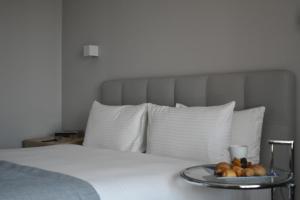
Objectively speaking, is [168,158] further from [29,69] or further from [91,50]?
[29,69]

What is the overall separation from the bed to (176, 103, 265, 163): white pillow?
0.31ft

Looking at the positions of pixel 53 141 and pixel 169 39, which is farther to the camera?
pixel 53 141

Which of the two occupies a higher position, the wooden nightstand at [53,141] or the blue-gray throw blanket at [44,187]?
the blue-gray throw blanket at [44,187]

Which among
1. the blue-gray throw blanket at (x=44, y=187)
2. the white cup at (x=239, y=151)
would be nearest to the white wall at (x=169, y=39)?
the white cup at (x=239, y=151)

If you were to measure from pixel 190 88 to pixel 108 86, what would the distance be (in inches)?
44.4

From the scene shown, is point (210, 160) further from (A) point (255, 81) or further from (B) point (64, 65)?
(B) point (64, 65)

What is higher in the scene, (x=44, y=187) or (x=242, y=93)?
(x=242, y=93)

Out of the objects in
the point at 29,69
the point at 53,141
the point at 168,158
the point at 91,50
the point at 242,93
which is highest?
the point at 91,50


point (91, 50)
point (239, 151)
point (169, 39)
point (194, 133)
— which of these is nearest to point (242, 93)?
point (194, 133)

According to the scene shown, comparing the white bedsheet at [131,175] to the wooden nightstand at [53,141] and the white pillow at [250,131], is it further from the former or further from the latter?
the wooden nightstand at [53,141]

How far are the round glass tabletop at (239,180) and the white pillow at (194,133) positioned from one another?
58 centimetres

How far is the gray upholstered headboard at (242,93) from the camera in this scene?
255cm

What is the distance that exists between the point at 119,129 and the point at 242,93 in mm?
1006

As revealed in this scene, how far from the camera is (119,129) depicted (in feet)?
10.4
